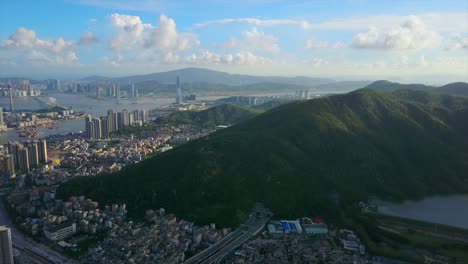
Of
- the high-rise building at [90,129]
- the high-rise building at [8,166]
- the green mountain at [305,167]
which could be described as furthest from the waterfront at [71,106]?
the green mountain at [305,167]

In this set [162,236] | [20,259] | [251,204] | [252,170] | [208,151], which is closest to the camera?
[20,259]

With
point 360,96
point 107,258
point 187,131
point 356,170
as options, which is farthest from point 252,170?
point 187,131

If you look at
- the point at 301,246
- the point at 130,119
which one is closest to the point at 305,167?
the point at 301,246

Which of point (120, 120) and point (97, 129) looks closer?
point (97, 129)

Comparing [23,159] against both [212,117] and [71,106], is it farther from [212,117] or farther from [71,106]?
[71,106]

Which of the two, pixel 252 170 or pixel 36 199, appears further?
pixel 252 170

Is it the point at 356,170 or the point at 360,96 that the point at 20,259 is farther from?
the point at 360,96
